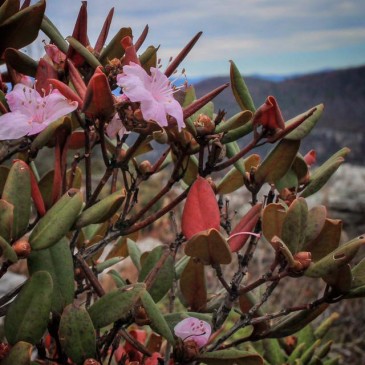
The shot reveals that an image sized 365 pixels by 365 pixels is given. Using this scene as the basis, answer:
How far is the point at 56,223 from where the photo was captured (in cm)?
52

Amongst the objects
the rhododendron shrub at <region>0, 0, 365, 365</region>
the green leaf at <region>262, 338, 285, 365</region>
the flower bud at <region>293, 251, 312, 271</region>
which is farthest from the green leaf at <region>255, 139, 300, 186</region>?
the green leaf at <region>262, 338, 285, 365</region>

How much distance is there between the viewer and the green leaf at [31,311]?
1.74 feet

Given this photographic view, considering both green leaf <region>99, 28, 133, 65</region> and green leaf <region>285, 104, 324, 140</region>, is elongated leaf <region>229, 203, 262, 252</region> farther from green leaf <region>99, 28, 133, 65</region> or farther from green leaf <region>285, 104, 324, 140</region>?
green leaf <region>99, 28, 133, 65</region>

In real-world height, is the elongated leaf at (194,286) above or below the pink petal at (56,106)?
below

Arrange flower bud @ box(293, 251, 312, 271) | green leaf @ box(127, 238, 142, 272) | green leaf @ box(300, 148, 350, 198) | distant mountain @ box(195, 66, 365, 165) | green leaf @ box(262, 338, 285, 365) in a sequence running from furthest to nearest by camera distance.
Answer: distant mountain @ box(195, 66, 365, 165) → green leaf @ box(262, 338, 285, 365) → green leaf @ box(127, 238, 142, 272) → green leaf @ box(300, 148, 350, 198) → flower bud @ box(293, 251, 312, 271)

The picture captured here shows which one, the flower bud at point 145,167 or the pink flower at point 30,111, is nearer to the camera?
the pink flower at point 30,111

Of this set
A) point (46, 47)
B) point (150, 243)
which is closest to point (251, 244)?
point (46, 47)

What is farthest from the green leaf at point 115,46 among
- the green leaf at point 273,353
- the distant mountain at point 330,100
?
the distant mountain at point 330,100

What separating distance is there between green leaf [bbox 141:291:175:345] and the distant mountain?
20.5ft

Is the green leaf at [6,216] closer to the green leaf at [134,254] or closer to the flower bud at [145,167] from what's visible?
the flower bud at [145,167]

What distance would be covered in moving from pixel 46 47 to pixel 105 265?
0.93 feet

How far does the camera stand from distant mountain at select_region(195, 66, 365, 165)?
7746 mm

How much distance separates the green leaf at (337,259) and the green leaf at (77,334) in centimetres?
22

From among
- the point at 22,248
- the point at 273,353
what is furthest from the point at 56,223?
the point at 273,353
